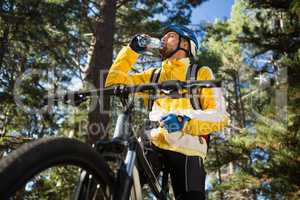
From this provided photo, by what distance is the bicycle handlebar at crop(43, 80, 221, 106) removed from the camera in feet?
8.46

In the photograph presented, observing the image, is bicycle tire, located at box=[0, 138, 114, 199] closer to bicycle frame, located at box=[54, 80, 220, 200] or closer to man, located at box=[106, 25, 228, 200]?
bicycle frame, located at box=[54, 80, 220, 200]

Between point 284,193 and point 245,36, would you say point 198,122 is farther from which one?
point 245,36

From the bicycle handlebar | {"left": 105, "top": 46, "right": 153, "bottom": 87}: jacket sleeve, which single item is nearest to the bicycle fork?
the bicycle handlebar

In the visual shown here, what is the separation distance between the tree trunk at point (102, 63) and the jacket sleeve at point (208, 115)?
5089 millimetres

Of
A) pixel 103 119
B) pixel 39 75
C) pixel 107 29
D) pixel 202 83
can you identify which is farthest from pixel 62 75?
pixel 202 83

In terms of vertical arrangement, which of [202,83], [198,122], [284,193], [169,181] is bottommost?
[284,193]

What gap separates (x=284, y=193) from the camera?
9078mm

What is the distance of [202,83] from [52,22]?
10062mm

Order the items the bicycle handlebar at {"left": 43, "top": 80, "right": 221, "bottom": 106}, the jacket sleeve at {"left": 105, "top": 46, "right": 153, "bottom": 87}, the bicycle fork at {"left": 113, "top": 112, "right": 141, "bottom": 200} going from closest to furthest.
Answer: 1. the bicycle fork at {"left": 113, "top": 112, "right": 141, "bottom": 200}
2. the bicycle handlebar at {"left": 43, "top": 80, "right": 221, "bottom": 106}
3. the jacket sleeve at {"left": 105, "top": 46, "right": 153, "bottom": 87}

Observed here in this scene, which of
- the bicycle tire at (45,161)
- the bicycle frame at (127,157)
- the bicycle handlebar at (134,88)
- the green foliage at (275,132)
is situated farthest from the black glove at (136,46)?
the green foliage at (275,132)

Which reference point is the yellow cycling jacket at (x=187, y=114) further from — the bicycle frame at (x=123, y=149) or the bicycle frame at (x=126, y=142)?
the bicycle frame at (x=123, y=149)

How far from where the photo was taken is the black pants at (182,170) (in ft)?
11.7

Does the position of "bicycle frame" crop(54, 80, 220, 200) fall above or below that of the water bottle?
below

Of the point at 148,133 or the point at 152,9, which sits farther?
the point at 152,9
